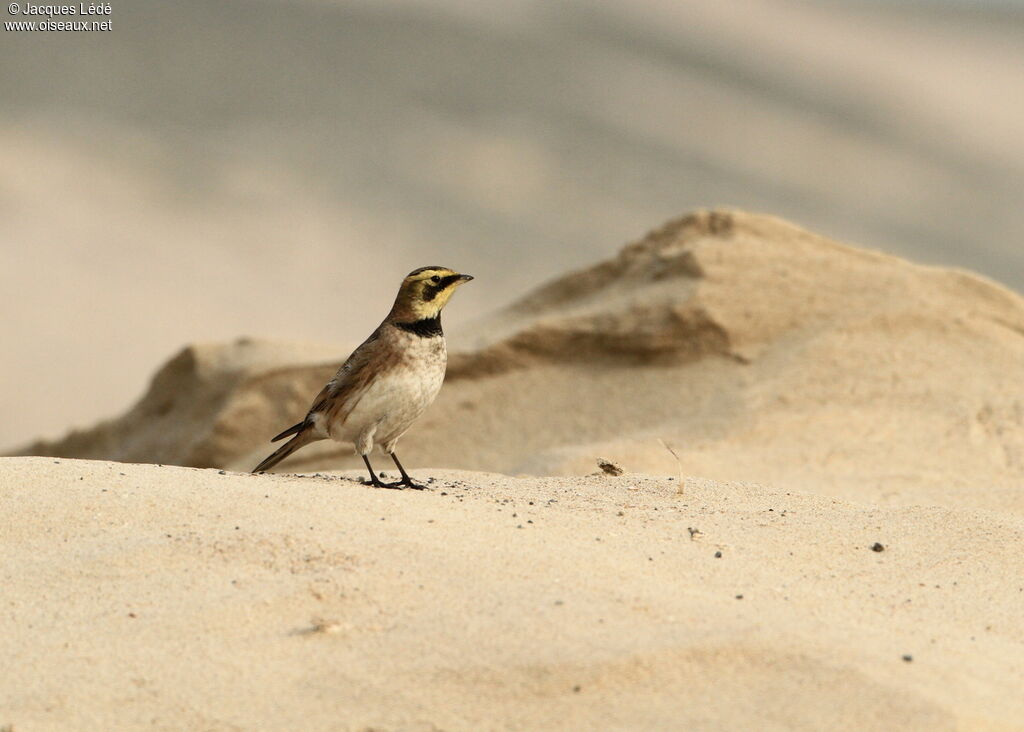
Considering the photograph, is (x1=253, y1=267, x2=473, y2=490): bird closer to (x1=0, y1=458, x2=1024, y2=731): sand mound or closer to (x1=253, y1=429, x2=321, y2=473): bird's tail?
(x1=253, y1=429, x2=321, y2=473): bird's tail

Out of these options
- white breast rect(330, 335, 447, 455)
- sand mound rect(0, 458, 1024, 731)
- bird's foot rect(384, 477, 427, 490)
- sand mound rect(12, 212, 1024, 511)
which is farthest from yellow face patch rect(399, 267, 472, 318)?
sand mound rect(12, 212, 1024, 511)

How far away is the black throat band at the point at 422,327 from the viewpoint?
6.54 meters

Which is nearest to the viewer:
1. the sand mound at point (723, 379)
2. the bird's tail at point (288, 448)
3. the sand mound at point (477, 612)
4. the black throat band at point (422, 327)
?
the sand mound at point (477, 612)

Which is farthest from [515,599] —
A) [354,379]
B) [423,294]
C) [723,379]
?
[723,379]

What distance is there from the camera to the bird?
A: 21.1ft

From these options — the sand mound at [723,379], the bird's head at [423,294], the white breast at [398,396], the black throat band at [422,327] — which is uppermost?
the bird's head at [423,294]

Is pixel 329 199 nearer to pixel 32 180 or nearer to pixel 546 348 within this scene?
pixel 32 180

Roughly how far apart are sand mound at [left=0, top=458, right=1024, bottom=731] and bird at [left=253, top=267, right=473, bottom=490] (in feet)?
2.22

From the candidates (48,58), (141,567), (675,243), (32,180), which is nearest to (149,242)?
(32,180)

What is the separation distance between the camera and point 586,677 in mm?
3932

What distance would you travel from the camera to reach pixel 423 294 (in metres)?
6.59

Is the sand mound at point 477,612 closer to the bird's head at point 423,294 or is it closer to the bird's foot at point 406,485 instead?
the bird's foot at point 406,485

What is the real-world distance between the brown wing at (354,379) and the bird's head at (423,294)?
0.48ft

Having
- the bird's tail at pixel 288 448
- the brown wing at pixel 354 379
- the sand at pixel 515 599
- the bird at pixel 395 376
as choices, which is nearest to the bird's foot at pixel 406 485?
the bird at pixel 395 376
